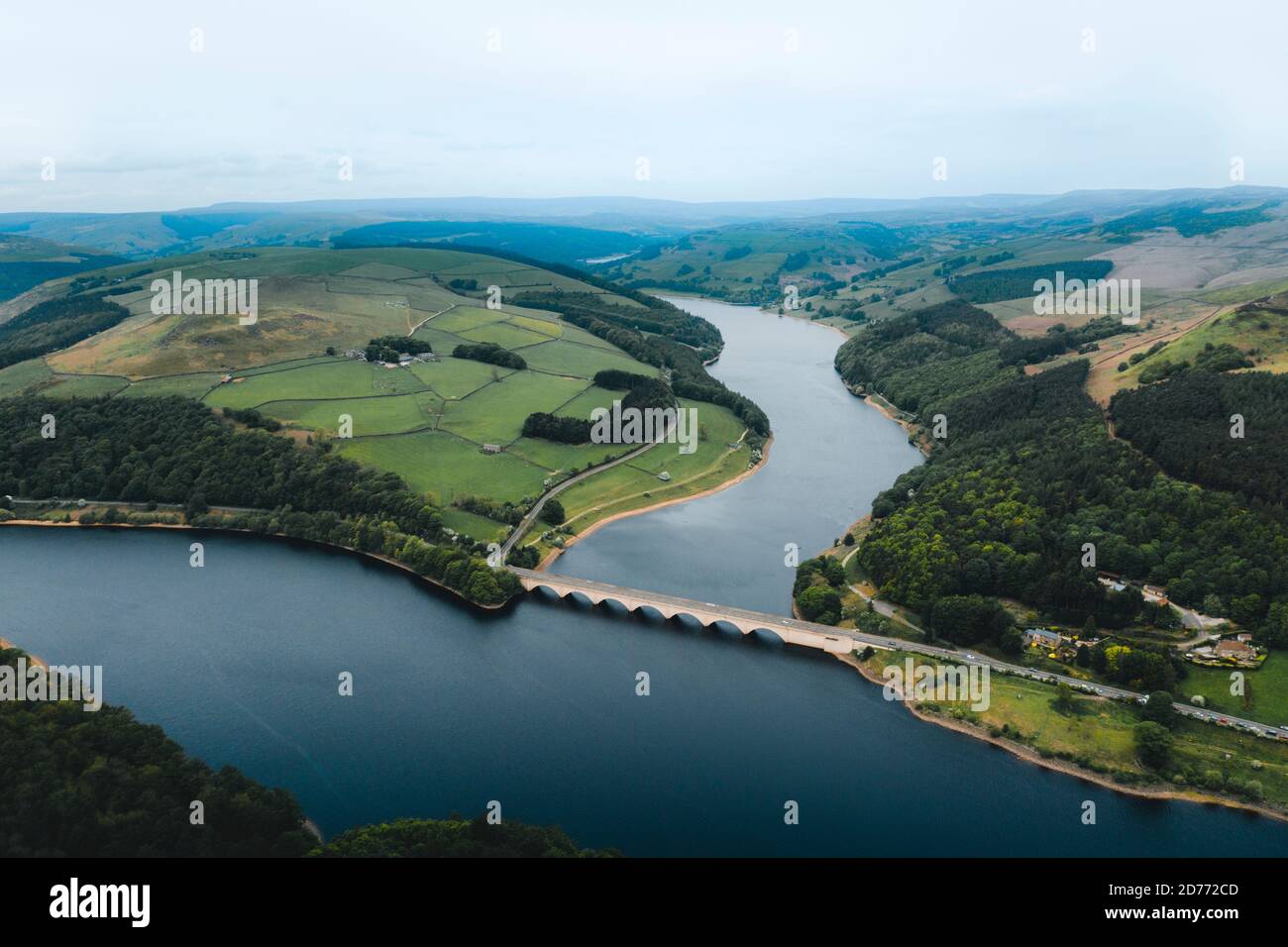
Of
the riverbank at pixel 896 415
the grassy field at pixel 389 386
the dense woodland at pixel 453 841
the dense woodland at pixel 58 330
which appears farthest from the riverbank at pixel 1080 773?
the dense woodland at pixel 58 330

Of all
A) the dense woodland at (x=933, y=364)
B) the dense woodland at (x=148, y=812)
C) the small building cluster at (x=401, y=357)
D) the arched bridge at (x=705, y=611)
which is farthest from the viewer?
the dense woodland at (x=933, y=364)

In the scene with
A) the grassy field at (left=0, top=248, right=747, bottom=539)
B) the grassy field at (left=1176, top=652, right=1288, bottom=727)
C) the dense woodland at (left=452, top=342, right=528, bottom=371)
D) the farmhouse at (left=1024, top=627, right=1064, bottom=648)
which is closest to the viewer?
the grassy field at (left=1176, top=652, right=1288, bottom=727)

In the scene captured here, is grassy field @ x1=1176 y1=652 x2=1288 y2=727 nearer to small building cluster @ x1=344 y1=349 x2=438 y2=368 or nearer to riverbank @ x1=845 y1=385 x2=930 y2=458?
riverbank @ x1=845 y1=385 x2=930 y2=458

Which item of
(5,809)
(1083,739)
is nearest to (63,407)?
(5,809)
